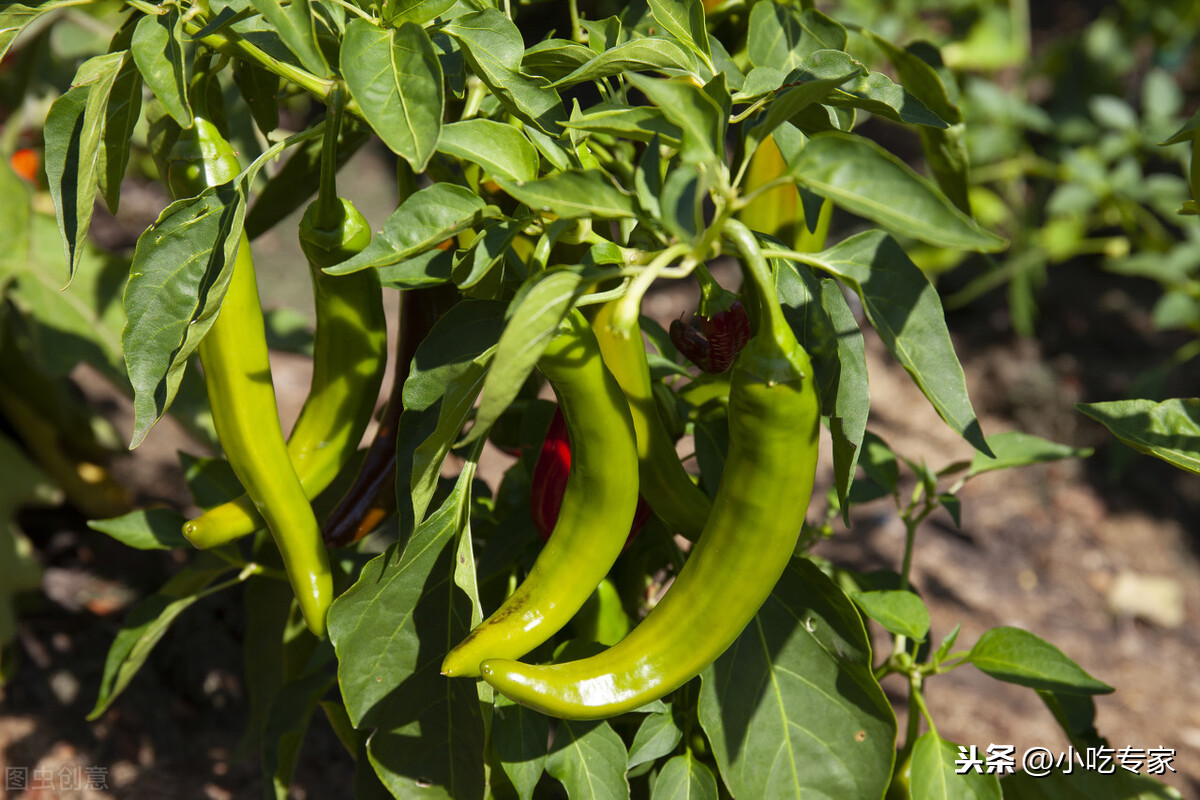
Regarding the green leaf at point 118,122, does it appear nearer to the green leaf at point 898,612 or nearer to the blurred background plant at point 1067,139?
the green leaf at point 898,612

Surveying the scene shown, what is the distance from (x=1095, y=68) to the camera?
2705 millimetres

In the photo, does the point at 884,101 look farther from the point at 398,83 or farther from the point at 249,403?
the point at 249,403

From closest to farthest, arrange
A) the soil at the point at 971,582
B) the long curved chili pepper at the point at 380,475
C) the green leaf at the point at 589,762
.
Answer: the green leaf at the point at 589,762, the long curved chili pepper at the point at 380,475, the soil at the point at 971,582

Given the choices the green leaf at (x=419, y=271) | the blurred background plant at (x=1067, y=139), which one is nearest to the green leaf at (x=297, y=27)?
the green leaf at (x=419, y=271)

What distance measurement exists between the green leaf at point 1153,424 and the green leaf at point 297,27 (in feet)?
2.03

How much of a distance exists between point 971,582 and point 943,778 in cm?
140

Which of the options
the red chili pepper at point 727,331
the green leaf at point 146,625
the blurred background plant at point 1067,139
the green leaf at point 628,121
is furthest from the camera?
the blurred background plant at point 1067,139

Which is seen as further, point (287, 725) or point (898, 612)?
point (287, 725)

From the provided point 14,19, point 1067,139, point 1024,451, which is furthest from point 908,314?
point 1067,139

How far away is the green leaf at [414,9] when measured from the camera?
26.8 inches

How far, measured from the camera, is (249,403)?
81cm

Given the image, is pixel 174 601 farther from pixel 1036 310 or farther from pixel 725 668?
pixel 1036 310

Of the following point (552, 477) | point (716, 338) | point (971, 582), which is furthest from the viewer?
point (971, 582)

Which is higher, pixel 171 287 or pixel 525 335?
pixel 525 335
